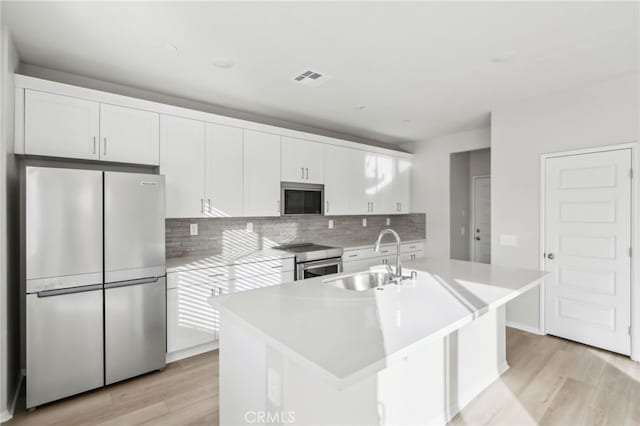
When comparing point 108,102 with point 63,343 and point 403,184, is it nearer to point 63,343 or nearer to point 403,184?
point 63,343

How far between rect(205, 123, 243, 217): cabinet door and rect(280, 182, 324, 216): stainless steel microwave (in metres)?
0.62

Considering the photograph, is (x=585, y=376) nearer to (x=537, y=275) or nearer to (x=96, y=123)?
(x=537, y=275)

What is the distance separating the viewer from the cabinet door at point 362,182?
4789 millimetres

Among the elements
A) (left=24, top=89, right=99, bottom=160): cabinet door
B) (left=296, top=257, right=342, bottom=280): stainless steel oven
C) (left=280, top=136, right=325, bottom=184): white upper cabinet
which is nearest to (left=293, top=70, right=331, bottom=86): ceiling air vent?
(left=280, top=136, right=325, bottom=184): white upper cabinet

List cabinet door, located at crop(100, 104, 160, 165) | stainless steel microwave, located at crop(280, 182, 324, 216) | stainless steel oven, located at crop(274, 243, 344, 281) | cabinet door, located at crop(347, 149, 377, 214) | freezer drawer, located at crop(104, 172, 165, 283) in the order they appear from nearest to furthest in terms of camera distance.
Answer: freezer drawer, located at crop(104, 172, 165, 283) → cabinet door, located at crop(100, 104, 160, 165) → stainless steel oven, located at crop(274, 243, 344, 281) → stainless steel microwave, located at crop(280, 182, 324, 216) → cabinet door, located at crop(347, 149, 377, 214)

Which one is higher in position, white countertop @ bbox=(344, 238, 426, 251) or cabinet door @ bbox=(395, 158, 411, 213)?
cabinet door @ bbox=(395, 158, 411, 213)

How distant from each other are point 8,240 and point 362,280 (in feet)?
8.25

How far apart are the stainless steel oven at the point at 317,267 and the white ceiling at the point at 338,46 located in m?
1.89

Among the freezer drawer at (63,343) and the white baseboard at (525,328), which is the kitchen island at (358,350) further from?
the white baseboard at (525,328)

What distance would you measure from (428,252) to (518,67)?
3.40 m

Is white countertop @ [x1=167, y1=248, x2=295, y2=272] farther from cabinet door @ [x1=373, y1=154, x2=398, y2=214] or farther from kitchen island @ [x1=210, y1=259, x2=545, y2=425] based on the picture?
cabinet door @ [x1=373, y1=154, x2=398, y2=214]

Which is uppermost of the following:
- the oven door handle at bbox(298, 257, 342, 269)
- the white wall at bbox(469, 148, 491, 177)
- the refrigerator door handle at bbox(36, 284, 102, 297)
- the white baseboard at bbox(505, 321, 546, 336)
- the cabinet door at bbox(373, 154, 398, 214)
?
the white wall at bbox(469, 148, 491, 177)

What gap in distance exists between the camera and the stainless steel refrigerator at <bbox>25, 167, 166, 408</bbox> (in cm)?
222

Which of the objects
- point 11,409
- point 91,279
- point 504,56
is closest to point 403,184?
point 504,56
